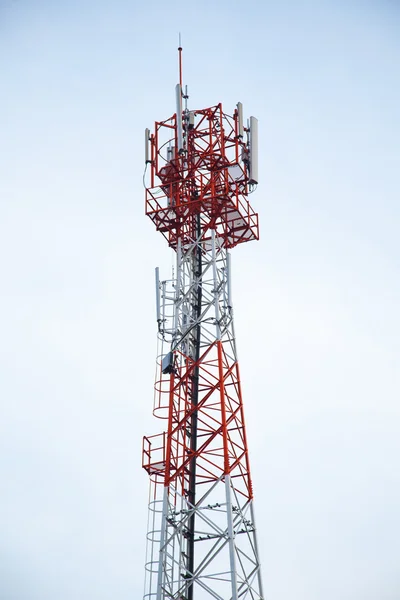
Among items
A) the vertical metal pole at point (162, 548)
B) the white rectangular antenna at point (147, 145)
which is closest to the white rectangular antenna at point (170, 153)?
the white rectangular antenna at point (147, 145)

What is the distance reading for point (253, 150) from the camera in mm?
42031

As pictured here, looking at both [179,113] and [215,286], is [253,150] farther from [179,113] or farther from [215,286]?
[215,286]

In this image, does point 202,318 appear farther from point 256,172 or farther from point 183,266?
point 256,172

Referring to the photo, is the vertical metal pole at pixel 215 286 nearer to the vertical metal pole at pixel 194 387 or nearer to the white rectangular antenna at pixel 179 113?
the vertical metal pole at pixel 194 387

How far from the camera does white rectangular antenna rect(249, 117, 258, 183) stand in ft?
136

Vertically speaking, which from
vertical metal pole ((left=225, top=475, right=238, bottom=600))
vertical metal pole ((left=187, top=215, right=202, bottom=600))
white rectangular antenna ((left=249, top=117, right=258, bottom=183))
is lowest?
vertical metal pole ((left=225, top=475, right=238, bottom=600))

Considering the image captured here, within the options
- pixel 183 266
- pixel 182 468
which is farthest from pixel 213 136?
pixel 182 468

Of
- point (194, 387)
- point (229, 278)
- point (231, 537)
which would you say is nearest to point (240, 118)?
point (229, 278)

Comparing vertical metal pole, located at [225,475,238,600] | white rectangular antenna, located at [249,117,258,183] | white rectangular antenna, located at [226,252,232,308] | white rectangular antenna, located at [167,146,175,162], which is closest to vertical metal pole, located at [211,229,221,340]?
white rectangular antenna, located at [226,252,232,308]

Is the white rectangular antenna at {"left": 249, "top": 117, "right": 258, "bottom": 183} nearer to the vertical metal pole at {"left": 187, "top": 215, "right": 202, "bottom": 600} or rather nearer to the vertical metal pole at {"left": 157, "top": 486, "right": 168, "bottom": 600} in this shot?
the vertical metal pole at {"left": 187, "top": 215, "right": 202, "bottom": 600}

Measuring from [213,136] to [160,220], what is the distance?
14.4 feet

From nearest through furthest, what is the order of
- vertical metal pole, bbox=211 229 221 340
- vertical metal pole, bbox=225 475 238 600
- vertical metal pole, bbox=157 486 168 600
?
vertical metal pole, bbox=225 475 238 600 < vertical metal pole, bbox=157 486 168 600 < vertical metal pole, bbox=211 229 221 340

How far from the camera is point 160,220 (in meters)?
41.8

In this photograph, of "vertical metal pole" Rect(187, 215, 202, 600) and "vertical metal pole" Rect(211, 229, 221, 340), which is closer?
"vertical metal pole" Rect(187, 215, 202, 600)
